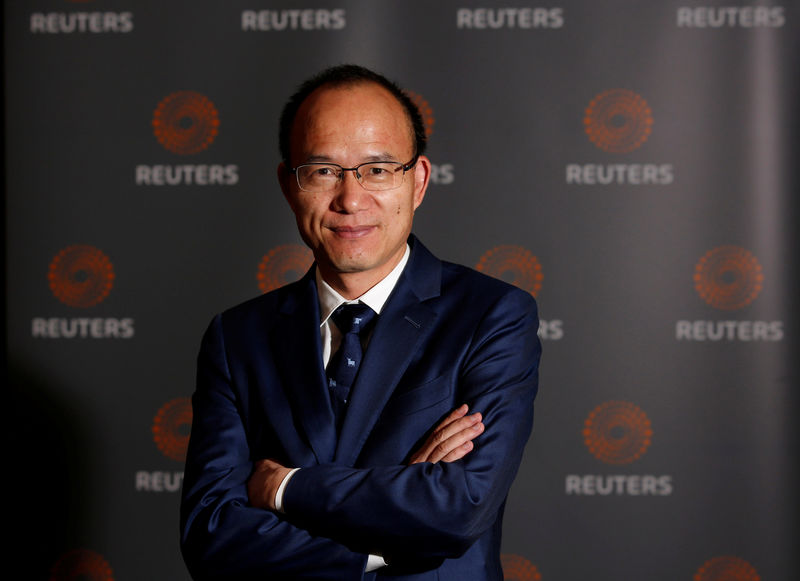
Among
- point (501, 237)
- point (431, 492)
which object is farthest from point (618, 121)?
point (431, 492)

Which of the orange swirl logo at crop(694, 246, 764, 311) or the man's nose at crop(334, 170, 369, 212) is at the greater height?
the man's nose at crop(334, 170, 369, 212)

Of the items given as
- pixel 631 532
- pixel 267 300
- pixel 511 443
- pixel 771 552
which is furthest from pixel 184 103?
pixel 771 552

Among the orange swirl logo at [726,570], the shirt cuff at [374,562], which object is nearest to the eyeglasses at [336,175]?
the shirt cuff at [374,562]

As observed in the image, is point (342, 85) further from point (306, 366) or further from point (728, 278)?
point (728, 278)

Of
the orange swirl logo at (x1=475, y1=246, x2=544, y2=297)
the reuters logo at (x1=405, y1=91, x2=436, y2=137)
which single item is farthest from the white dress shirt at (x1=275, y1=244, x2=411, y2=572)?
the reuters logo at (x1=405, y1=91, x2=436, y2=137)

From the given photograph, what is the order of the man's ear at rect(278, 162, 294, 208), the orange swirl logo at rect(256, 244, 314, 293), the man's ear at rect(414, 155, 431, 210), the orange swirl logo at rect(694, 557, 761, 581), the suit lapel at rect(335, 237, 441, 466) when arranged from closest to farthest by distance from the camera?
the suit lapel at rect(335, 237, 441, 466), the man's ear at rect(278, 162, 294, 208), the man's ear at rect(414, 155, 431, 210), the orange swirl logo at rect(694, 557, 761, 581), the orange swirl logo at rect(256, 244, 314, 293)

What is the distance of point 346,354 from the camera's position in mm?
1774

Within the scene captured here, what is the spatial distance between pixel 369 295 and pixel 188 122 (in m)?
1.62

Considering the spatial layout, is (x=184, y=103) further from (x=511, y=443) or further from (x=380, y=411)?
(x=511, y=443)

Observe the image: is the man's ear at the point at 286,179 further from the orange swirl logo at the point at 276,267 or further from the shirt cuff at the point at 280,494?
the orange swirl logo at the point at 276,267

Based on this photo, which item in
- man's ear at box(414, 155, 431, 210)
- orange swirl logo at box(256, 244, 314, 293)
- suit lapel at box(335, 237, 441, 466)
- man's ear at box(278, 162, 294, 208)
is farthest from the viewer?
orange swirl logo at box(256, 244, 314, 293)

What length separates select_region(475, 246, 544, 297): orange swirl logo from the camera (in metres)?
3.01

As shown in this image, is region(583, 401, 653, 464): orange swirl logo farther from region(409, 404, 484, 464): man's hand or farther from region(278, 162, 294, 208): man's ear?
region(278, 162, 294, 208): man's ear

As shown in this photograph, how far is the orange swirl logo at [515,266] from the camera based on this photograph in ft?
9.86
